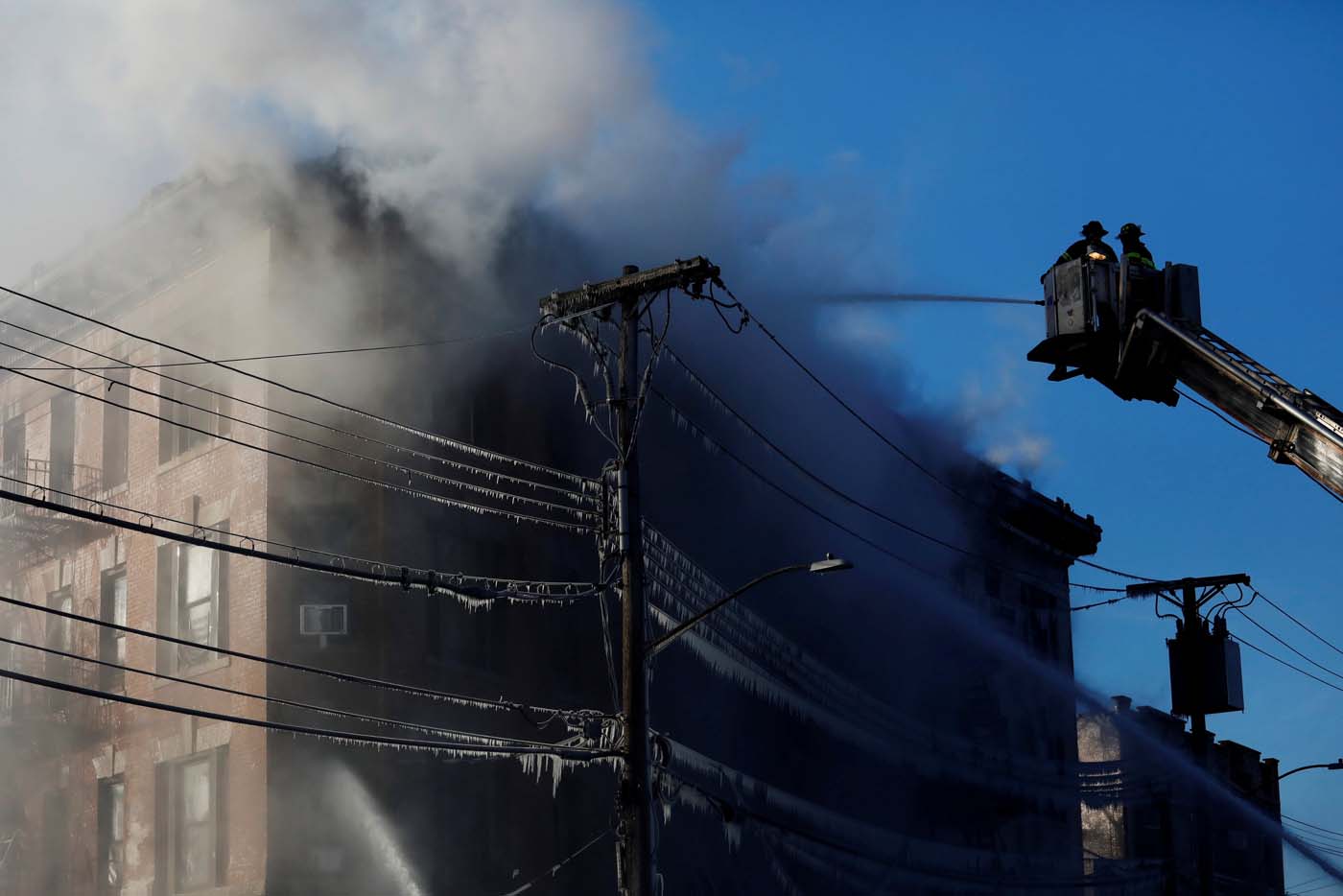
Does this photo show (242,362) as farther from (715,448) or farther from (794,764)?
(794,764)

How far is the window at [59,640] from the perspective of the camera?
2572 centimetres

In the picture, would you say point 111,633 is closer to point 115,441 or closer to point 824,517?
point 115,441

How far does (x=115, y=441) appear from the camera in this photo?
26266 mm

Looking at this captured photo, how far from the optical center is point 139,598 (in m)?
24.5

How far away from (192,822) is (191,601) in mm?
3122

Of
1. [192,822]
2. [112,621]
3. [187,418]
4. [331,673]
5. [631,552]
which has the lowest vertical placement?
[192,822]

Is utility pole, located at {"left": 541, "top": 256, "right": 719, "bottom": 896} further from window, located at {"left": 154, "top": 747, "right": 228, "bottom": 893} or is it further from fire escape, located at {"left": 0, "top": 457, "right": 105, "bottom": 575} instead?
fire escape, located at {"left": 0, "top": 457, "right": 105, "bottom": 575}

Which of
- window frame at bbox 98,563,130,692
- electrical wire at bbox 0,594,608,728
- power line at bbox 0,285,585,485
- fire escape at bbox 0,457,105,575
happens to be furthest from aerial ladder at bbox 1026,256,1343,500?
fire escape at bbox 0,457,105,575

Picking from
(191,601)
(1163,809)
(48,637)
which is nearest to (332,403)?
(191,601)

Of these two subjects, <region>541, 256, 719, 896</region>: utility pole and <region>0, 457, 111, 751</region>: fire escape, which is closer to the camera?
<region>541, 256, 719, 896</region>: utility pole

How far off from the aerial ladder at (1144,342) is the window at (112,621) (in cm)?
1452

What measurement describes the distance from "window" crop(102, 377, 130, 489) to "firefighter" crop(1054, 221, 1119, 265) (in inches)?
584

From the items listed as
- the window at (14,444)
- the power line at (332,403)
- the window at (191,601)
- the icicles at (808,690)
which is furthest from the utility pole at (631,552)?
the window at (14,444)

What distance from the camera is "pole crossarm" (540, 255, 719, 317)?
16.9 m
